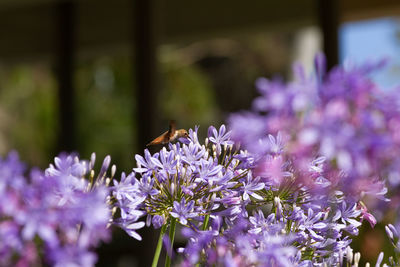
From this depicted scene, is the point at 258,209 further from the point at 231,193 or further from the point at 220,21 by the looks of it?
the point at 220,21

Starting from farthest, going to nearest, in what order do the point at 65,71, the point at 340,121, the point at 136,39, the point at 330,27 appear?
1. the point at 65,71
2. the point at 136,39
3. the point at 330,27
4. the point at 340,121

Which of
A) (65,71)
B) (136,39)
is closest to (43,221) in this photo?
(136,39)

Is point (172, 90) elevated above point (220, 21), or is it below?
below

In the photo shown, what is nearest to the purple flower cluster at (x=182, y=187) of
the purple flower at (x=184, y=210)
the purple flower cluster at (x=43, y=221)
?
the purple flower at (x=184, y=210)

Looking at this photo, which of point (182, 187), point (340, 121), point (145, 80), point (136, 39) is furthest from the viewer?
point (136, 39)

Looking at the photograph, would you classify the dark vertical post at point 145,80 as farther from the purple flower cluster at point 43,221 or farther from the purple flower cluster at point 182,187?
the purple flower cluster at point 43,221

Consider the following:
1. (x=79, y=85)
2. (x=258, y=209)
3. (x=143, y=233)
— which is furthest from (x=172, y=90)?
(x=258, y=209)

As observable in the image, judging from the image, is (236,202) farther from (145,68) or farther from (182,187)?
(145,68)
